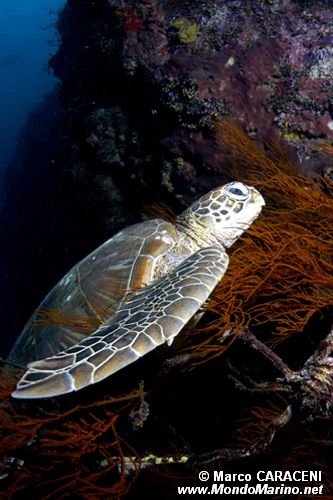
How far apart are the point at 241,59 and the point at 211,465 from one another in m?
3.49

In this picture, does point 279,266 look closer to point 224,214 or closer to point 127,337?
point 224,214

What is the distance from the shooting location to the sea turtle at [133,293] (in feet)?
4.53

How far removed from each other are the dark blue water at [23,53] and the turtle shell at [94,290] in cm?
4321

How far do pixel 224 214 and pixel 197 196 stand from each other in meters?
0.90

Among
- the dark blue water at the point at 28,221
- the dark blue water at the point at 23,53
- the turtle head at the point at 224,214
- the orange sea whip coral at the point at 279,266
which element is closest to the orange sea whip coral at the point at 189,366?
the orange sea whip coral at the point at 279,266

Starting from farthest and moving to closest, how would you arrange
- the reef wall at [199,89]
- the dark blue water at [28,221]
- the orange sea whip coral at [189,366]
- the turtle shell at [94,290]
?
the dark blue water at [28,221]
the reef wall at [199,89]
the turtle shell at [94,290]
the orange sea whip coral at [189,366]

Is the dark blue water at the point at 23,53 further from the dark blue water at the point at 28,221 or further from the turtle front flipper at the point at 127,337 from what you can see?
the turtle front flipper at the point at 127,337

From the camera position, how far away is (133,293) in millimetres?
2326

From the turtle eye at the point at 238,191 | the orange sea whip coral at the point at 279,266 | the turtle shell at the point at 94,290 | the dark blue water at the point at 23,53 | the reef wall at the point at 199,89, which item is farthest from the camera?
the dark blue water at the point at 23,53

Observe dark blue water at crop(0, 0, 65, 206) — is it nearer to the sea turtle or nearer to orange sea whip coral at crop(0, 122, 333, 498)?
the sea turtle

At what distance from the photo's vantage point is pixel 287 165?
303 centimetres

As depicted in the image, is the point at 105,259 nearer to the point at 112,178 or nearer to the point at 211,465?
the point at 211,465

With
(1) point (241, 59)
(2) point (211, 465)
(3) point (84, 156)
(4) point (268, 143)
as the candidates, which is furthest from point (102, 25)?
(2) point (211, 465)

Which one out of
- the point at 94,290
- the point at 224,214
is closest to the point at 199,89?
the point at 224,214
